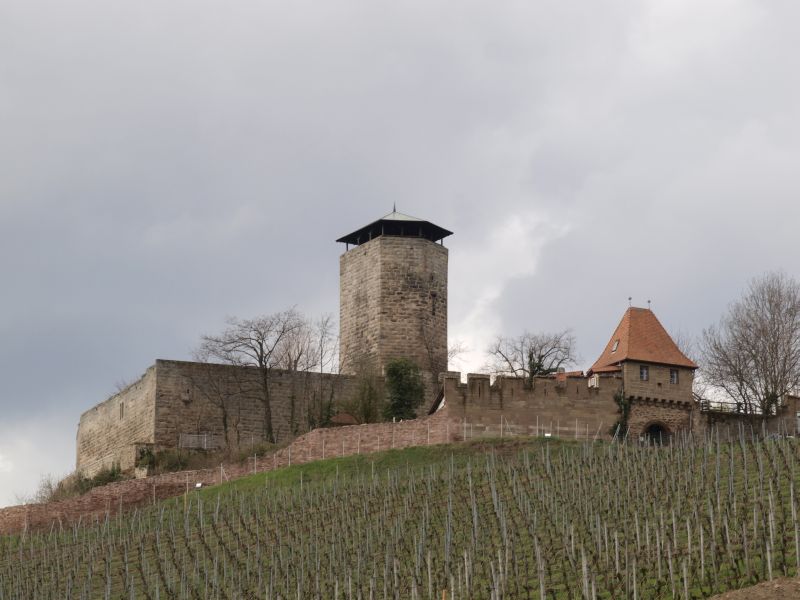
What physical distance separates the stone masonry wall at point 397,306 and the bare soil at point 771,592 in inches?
1118

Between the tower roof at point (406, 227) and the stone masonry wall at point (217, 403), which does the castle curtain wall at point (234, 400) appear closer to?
the stone masonry wall at point (217, 403)

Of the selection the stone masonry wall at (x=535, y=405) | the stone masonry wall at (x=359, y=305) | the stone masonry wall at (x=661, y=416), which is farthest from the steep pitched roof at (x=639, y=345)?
the stone masonry wall at (x=359, y=305)

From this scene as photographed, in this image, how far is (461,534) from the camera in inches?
923

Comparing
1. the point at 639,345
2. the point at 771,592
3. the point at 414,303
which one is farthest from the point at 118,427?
the point at 771,592

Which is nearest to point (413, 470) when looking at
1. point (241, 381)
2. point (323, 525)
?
point (323, 525)

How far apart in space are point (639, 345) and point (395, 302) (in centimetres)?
793

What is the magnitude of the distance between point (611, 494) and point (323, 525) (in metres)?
5.42

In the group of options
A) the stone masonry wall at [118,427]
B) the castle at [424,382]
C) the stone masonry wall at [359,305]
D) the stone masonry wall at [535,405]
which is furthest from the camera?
the stone masonry wall at [359,305]

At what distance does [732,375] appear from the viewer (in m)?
43.0

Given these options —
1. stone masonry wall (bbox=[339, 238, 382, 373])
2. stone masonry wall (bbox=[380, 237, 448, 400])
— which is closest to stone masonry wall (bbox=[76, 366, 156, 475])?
stone masonry wall (bbox=[339, 238, 382, 373])

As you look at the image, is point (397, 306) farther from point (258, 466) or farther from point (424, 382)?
point (258, 466)

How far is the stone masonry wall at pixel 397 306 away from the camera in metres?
44.6

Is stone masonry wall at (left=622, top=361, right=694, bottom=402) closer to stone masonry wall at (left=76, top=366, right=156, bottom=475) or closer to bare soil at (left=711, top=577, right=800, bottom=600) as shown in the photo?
stone masonry wall at (left=76, top=366, right=156, bottom=475)

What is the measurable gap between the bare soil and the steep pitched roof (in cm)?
2397
